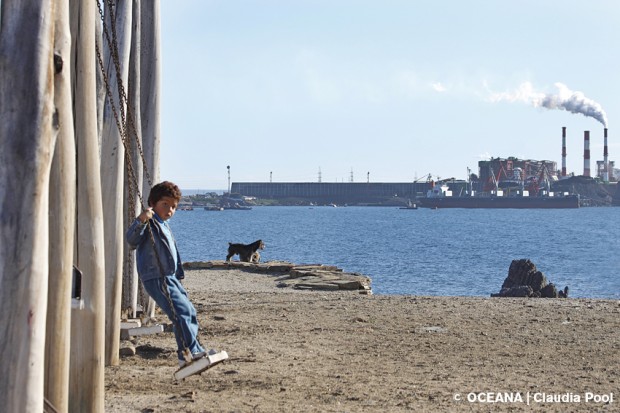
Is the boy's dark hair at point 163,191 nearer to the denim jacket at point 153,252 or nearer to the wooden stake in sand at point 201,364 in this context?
the denim jacket at point 153,252

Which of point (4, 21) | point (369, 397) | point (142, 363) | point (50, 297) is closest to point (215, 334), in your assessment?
point (142, 363)

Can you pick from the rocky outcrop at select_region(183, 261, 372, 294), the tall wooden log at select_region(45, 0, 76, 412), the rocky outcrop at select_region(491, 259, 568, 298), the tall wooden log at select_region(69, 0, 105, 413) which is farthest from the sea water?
the tall wooden log at select_region(45, 0, 76, 412)

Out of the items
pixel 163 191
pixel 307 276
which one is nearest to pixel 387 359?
pixel 163 191

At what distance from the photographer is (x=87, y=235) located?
7633 millimetres

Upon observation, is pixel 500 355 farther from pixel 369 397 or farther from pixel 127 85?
pixel 127 85

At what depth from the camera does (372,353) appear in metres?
10.8

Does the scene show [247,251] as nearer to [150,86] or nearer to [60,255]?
[150,86]

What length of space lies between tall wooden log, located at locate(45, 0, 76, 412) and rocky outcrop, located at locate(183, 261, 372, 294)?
39.2 feet

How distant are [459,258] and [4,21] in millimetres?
57936

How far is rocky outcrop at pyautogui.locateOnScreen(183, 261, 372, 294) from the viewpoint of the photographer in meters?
18.5

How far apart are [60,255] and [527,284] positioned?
25564mm

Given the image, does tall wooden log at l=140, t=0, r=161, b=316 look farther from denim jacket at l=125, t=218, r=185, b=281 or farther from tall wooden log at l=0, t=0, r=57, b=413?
tall wooden log at l=0, t=0, r=57, b=413

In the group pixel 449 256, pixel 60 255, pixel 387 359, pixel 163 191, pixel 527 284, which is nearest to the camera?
pixel 60 255

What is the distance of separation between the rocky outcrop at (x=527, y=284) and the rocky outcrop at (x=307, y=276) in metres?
5.65
